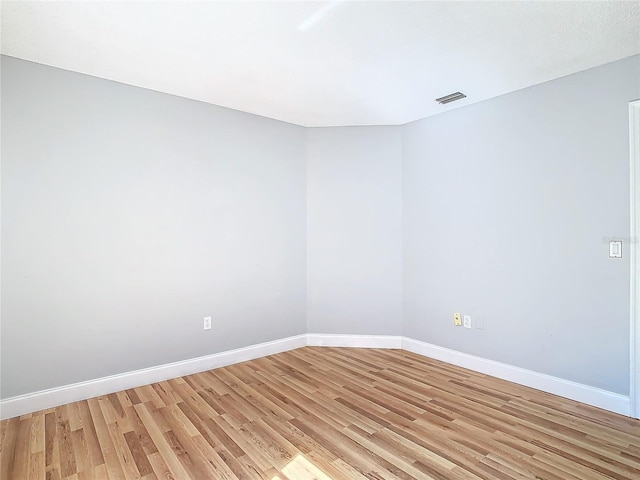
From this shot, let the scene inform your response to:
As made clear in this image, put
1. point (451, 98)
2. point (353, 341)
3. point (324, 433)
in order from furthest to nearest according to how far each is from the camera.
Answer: point (353, 341)
point (451, 98)
point (324, 433)

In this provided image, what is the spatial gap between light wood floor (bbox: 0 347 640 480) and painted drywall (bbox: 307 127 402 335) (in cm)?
96

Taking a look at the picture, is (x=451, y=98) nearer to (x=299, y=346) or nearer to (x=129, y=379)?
(x=299, y=346)

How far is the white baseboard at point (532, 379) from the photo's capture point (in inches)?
97.7

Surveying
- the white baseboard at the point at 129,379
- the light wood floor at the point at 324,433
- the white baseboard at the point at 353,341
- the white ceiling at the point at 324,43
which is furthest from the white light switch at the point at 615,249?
the white baseboard at the point at 129,379

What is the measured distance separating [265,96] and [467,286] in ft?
8.53

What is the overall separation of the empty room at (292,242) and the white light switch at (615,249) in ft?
0.06

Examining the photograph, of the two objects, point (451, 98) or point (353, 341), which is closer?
point (451, 98)

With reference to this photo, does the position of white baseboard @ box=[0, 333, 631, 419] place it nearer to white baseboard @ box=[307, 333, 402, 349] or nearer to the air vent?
white baseboard @ box=[307, 333, 402, 349]

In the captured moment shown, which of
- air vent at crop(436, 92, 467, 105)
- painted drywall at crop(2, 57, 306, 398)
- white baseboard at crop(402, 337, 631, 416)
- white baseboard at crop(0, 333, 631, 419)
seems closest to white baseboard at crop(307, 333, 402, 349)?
white baseboard at crop(0, 333, 631, 419)

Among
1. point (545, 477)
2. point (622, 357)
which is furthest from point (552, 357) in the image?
point (545, 477)

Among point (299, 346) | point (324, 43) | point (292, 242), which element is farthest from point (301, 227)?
point (324, 43)

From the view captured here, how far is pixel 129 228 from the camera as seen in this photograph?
2.92 meters

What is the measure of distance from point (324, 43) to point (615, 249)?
8.12ft

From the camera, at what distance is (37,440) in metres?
2.13
